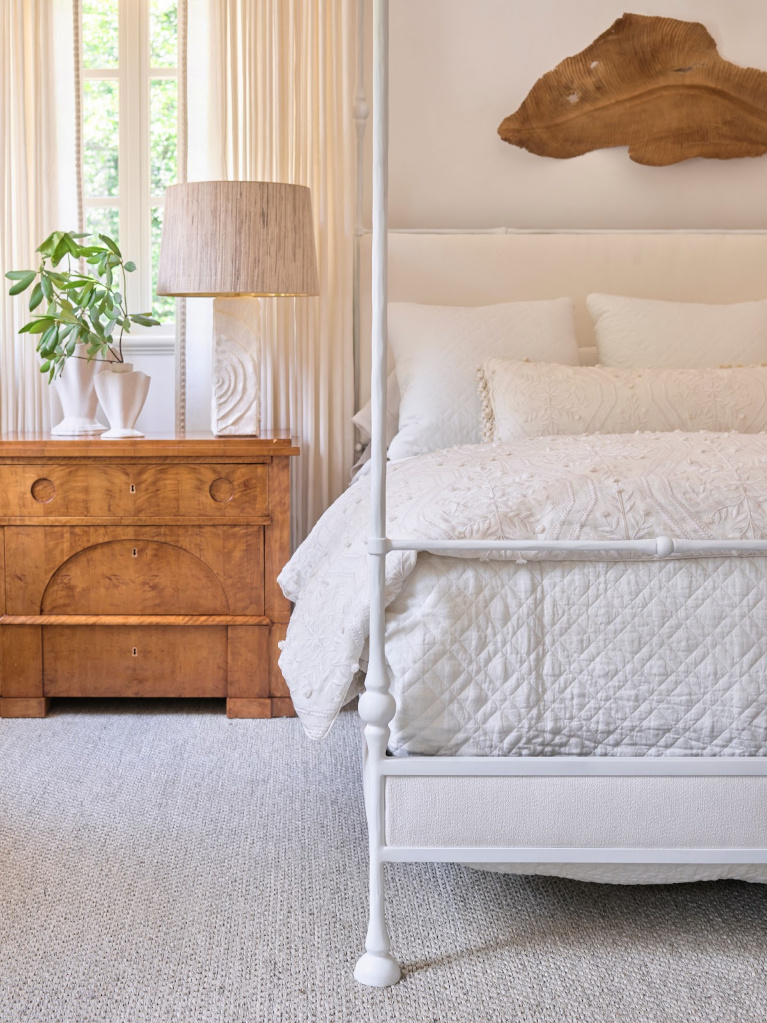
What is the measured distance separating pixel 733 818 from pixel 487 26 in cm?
255

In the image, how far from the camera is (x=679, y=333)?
2.64 m

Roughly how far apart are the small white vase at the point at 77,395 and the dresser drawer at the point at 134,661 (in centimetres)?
55

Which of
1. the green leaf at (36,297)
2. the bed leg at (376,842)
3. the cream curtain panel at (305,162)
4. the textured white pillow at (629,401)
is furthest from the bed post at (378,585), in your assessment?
the cream curtain panel at (305,162)

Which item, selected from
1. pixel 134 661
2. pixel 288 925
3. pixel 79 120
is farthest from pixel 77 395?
pixel 288 925

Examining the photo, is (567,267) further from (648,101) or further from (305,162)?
(305,162)

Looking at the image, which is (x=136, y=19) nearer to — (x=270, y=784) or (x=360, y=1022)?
(x=270, y=784)

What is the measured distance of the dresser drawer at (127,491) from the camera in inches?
93.7

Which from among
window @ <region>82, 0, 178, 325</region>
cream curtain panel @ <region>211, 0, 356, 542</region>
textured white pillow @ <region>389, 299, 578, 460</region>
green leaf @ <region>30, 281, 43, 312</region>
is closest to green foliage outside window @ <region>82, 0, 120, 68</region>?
window @ <region>82, 0, 178, 325</region>

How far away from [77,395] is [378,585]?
1.59 metres

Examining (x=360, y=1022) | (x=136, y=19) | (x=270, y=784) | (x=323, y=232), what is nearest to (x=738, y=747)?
(x=360, y=1022)

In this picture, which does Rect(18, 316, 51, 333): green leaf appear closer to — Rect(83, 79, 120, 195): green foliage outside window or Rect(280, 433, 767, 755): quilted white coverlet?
Rect(83, 79, 120, 195): green foliage outside window

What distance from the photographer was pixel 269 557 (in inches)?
94.6

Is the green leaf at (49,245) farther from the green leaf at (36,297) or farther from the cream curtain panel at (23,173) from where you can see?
the cream curtain panel at (23,173)

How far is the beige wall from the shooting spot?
3004 mm
